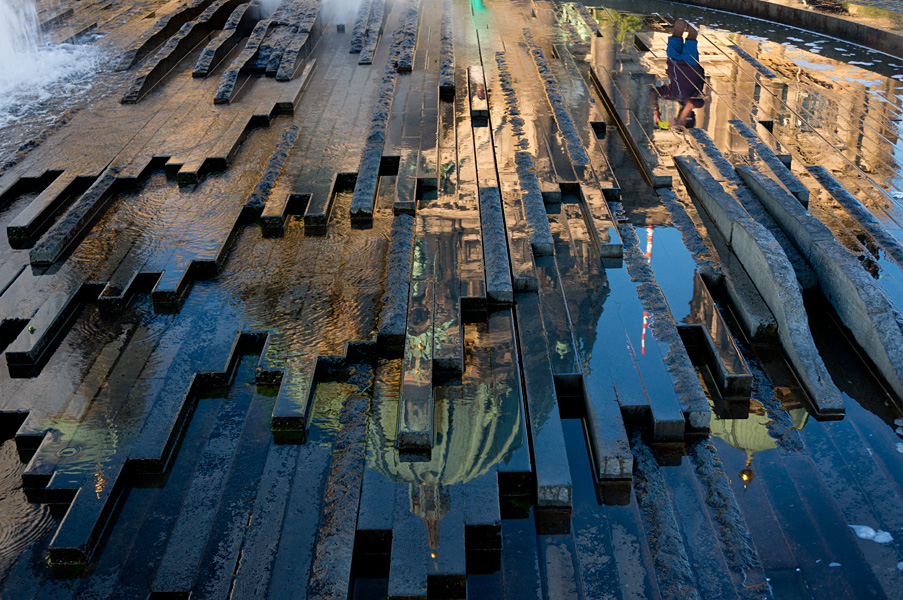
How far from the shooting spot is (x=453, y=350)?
159 inches

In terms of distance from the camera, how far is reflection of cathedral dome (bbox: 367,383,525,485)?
3.42m

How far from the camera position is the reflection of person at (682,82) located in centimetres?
734

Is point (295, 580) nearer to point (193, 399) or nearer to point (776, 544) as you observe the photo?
point (193, 399)

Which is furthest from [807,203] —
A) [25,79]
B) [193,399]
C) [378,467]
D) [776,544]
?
[25,79]

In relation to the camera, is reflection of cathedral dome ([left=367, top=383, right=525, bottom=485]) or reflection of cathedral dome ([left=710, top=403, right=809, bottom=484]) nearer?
reflection of cathedral dome ([left=367, top=383, right=525, bottom=485])

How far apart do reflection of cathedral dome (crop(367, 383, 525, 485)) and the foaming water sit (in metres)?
6.21

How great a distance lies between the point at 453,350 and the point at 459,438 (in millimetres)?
599

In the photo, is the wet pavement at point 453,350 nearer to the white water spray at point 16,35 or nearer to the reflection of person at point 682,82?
the reflection of person at point 682,82

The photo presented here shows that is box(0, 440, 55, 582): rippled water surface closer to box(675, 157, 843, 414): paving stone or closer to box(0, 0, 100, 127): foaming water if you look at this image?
box(675, 157, 843, 414): paving stone

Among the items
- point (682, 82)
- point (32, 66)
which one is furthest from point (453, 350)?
point (32, 66)

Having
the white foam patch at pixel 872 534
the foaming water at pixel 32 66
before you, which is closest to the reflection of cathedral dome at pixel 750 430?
the white foam patch at pixel 872 534

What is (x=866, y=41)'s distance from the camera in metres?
9.86

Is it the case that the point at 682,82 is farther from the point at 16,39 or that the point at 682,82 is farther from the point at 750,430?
the point at 16,39

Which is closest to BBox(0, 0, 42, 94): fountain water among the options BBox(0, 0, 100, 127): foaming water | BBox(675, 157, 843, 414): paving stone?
BBox(0, 0, 100, 127): foaming water
